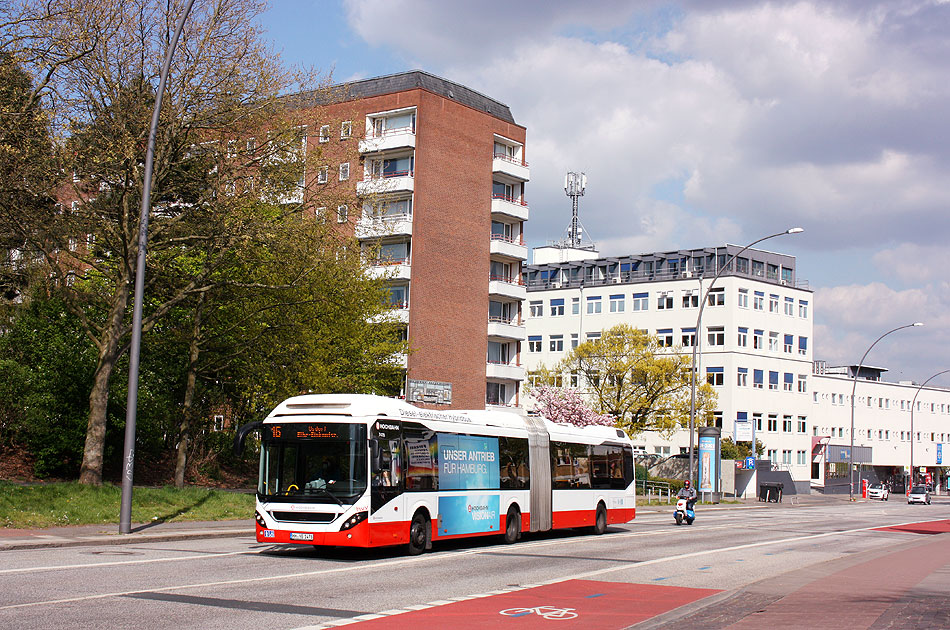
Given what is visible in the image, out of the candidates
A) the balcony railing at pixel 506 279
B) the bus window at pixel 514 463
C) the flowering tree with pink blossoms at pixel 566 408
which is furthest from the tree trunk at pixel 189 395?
the flowering tree with pink blossoms at pixel 566 408

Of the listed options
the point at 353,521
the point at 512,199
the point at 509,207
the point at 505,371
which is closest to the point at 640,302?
the point at 512,199

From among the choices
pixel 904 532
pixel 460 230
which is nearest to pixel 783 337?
pixel 460 230

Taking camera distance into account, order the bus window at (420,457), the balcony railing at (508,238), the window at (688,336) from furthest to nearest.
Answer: the window at (688,336) → the balcony railing at (508,238) → the bus window at (420,457)

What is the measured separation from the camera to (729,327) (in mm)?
81125

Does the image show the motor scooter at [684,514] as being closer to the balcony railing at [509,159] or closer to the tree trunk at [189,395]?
the tree trunk at [189,395]

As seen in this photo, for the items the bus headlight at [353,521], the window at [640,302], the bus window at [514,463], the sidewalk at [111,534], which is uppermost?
the window at [640,302]

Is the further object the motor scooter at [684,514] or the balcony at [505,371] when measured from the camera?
the balcony at [505,371]

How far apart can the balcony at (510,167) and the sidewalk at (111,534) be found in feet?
129

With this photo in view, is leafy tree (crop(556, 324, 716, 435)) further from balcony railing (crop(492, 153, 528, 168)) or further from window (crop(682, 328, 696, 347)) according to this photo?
window (crop(682, 328, 696, 347))

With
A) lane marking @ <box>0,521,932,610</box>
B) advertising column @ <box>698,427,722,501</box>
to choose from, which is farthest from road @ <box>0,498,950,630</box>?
advertising column @ <box>698,427,722,501</box>

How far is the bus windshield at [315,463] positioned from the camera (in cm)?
1773

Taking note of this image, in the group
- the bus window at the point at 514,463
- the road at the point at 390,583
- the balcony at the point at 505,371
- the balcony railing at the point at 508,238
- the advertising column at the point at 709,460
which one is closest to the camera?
the road at the point at 390,583

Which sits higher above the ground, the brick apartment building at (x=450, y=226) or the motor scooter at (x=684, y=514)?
the brick apartment building at (x=450, y=226)

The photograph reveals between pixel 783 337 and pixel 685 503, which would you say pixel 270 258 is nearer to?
pixel 685 503
